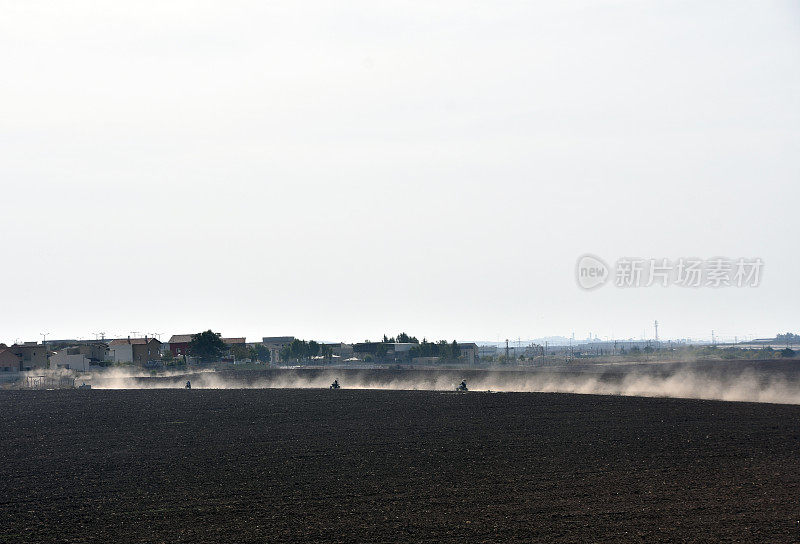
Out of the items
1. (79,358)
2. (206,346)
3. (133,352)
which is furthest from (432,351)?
(79,358)

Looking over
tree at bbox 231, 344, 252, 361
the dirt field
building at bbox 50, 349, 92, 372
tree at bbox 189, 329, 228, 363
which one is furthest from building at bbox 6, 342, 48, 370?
the dirt field

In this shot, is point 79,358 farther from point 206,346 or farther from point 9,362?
point 206,346

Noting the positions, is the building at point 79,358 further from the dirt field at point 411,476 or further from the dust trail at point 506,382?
the dirt field at point 411,476

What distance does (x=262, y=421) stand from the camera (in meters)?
53.4

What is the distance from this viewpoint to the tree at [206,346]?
162625 millimetres

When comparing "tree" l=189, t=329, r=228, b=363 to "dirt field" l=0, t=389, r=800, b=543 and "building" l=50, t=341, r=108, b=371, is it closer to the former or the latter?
"building" l=50, t=341, r=108, b=371

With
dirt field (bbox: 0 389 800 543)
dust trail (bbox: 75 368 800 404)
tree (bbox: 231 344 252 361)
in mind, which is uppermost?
tree (bbox: 231 344 252 361)

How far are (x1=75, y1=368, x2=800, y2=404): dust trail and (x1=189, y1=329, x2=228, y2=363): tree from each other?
27.5m

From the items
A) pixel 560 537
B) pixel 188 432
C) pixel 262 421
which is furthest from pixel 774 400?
pixel 560 537

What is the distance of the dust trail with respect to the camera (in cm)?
8106

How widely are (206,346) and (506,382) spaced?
81362 mm

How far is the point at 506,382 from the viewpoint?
339 feet

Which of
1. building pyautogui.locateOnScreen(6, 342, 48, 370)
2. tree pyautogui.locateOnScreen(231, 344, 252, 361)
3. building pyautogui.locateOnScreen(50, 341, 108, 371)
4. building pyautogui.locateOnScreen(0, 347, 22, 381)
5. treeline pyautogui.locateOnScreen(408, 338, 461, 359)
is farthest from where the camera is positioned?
treeline pyautogui.locateOnScreen(408, 338, 461, 359)

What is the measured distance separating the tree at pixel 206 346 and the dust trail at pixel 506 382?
27.5 m
